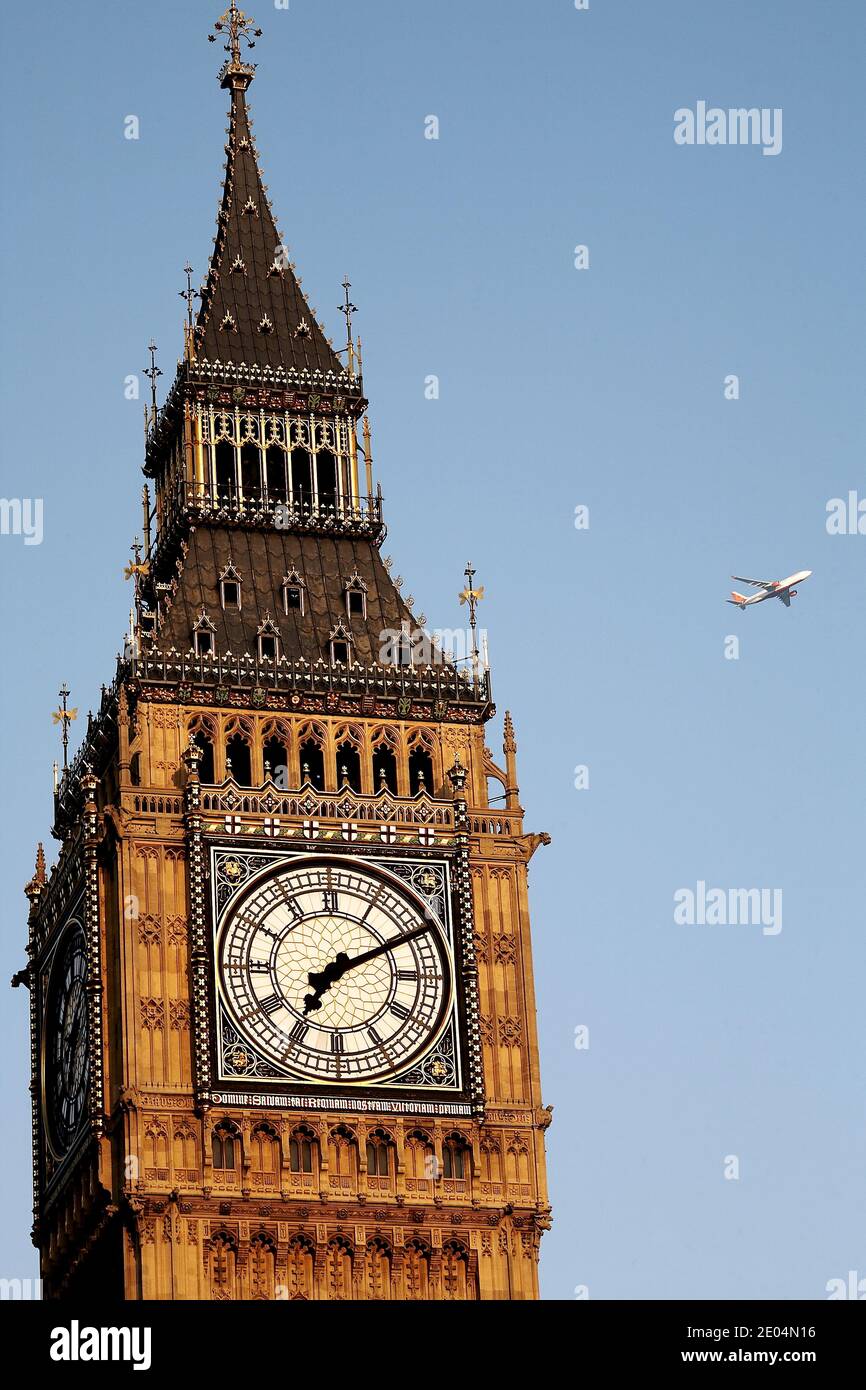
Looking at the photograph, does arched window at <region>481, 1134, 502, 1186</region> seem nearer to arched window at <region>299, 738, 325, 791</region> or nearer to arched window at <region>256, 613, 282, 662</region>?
arched window at <region>299, 738, 325, 791</region>

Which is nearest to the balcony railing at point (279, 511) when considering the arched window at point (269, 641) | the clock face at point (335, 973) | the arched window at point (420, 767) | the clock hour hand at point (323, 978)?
the arched window at point (269, 641)

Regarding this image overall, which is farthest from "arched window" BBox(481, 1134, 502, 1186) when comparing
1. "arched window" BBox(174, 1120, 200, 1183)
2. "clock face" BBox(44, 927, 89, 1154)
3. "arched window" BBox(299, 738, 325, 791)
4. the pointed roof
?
the pointed roof

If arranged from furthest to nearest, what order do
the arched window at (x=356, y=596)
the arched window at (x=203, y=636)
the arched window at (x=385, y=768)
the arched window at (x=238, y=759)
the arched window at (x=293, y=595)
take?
the arched window at (x=356, y=596)
the arched window at (x=293, y=595)
the arched window at (x=203, y=636)
the arched window at (x=385, y=768)
the arched window at (x=238, y=759)

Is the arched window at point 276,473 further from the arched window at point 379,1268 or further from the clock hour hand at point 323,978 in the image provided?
the arched window at point 379,1268

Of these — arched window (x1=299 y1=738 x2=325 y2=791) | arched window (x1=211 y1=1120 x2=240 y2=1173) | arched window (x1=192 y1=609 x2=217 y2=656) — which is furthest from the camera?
arched window (x1=192 y1=609 x2=217 y2=656)

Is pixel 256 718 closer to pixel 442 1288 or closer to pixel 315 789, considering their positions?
pixel 315 789

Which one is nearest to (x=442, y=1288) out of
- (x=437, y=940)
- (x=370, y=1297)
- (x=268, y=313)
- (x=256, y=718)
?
(x=370, y=1297)
